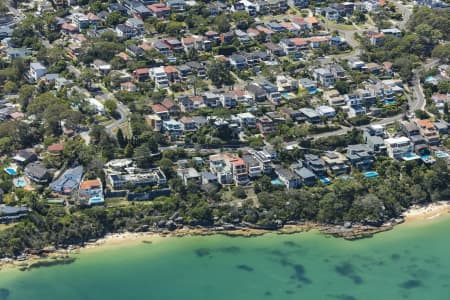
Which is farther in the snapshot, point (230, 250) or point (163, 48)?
point (163, 48)

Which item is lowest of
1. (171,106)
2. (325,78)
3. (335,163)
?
(335,163)

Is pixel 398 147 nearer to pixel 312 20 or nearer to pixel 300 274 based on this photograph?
pixel 300 274

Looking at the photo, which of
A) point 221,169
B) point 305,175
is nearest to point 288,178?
point 305,175

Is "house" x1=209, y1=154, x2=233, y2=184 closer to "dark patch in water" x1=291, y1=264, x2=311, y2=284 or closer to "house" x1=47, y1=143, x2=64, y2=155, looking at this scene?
"dark patch in water" x1=291, y1=264, x2=311, y2=284

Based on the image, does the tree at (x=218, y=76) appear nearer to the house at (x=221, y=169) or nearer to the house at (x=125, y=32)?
the house at (x=125, y=32)

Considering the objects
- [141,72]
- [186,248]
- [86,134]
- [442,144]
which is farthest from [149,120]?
[442,144]

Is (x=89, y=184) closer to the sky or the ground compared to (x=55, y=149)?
closer to the ground
